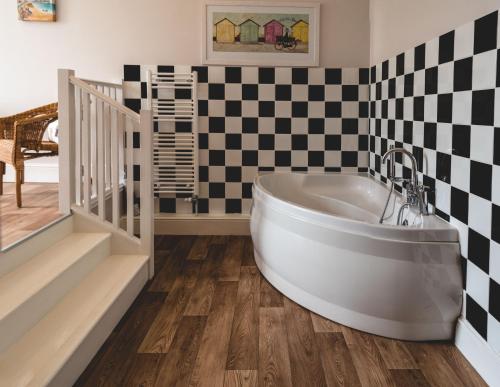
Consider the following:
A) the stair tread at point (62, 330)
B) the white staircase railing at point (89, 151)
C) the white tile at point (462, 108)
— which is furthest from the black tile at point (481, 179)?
the white staircase railing at point (89, 151)

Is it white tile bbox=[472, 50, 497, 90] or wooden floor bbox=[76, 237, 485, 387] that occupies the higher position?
white tile bbox=[472, 50, 497, 90]

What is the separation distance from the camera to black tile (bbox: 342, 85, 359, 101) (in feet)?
15.3

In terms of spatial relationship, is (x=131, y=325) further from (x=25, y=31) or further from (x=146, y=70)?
(x=25, y=31)

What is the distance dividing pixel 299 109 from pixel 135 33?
159 centimetres

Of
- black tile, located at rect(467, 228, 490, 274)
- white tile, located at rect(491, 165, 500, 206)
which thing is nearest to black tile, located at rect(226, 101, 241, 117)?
black tile, located at rect(467, 228, 490, 274)

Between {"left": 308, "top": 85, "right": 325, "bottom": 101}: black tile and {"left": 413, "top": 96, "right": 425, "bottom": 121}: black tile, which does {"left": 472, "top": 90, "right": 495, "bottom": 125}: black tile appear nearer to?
{"left": 413, "top": 96, "right": 425, "bottom": 121}: black tile

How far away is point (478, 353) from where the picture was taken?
7.42ft

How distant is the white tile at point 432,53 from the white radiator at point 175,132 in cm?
212

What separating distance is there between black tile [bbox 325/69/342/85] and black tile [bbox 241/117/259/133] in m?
0.71

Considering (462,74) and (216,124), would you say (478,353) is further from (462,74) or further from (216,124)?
(216,124)

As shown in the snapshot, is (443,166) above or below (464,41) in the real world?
below

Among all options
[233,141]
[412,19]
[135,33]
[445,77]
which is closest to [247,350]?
[445,77]

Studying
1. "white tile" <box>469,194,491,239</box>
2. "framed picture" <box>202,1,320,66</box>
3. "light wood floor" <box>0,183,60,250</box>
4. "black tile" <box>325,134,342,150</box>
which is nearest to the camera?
"white tile" <box>469,194,491,239</box>

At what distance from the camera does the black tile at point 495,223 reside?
212 centimetres
